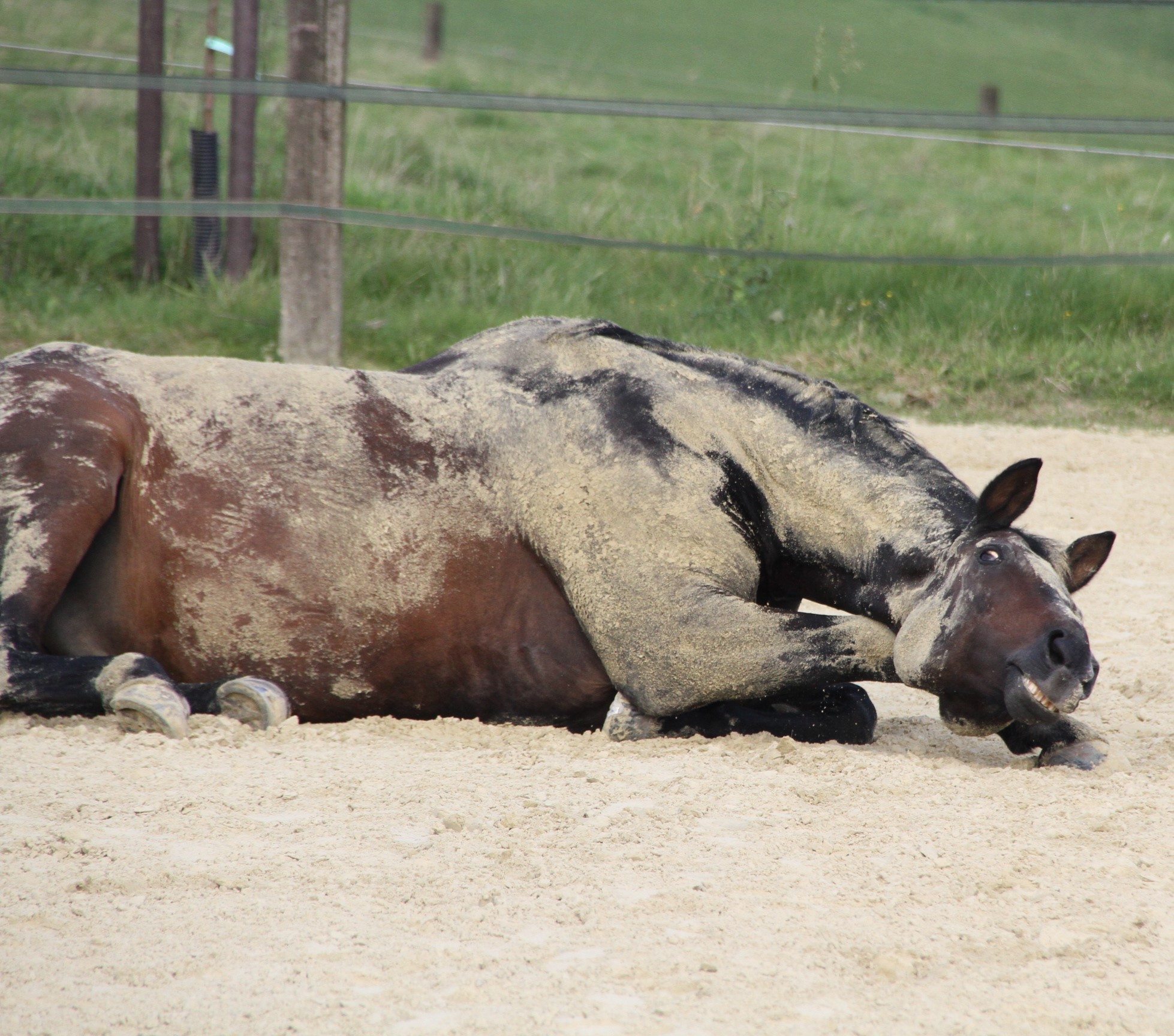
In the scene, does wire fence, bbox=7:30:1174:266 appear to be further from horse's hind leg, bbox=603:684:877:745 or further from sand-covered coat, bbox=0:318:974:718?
horse's hind leg, bbox=603:684:877:745

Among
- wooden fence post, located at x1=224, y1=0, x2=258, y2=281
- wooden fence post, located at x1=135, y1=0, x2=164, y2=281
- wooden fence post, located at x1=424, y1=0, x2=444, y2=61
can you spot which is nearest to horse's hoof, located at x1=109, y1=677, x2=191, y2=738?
wooden fence post, located at x1=224, y1=0, x2=258, y2=281

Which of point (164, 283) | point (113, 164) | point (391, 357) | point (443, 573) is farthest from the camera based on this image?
point (113, 164)

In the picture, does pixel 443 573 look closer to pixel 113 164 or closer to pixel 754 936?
pixel 754 936

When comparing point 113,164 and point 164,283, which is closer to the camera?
point 164,283

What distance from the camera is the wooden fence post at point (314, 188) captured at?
5789 millimetres

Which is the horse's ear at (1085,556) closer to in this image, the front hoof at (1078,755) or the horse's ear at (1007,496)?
the horse's ear at (1007,496)

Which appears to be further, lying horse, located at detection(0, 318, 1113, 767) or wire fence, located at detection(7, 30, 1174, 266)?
wire fence, located at detection(7, 30, 1174, 266)

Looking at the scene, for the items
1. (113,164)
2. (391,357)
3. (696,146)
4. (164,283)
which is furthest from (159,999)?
(696,146)

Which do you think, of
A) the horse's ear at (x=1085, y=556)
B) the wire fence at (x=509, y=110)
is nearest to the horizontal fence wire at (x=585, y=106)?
the wire fence at (x=509, y=110)

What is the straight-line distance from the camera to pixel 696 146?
1383 centimetres

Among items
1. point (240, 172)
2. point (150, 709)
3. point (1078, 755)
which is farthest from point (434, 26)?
point (1078, 755)

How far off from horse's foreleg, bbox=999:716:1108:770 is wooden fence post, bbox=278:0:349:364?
409 centimetres

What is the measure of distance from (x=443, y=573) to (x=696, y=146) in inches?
467

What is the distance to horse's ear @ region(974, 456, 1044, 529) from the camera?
2551 mm
